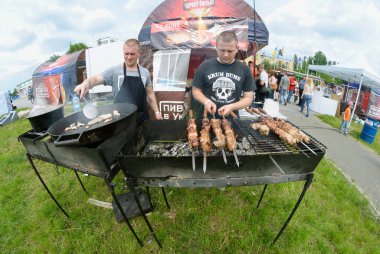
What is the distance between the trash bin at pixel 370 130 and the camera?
305 inches

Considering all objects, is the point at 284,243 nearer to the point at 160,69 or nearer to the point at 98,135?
the point at 98,135

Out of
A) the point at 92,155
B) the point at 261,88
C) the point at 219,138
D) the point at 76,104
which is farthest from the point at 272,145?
the point at 76,104

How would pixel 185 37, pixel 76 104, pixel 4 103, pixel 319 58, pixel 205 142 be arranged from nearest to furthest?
pixel 205 142
pixel 185 37
pixel 76 104
pixel 4 103
pixel 319 58

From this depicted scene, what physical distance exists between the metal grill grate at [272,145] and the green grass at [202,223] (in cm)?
136

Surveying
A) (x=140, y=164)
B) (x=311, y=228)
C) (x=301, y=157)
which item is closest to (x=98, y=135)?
(x=140, y=164)

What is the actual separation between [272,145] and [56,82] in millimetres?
15285

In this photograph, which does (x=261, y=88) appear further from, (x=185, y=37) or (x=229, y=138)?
(x=229, y=138)

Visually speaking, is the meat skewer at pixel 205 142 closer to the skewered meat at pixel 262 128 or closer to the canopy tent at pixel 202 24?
the skewered meat at pixel 262 128

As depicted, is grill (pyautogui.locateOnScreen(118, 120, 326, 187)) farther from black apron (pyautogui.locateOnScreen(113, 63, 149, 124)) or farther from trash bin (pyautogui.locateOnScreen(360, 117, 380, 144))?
trash bin (pyautogui.locateOnScreen(360, 117, 380, 144))

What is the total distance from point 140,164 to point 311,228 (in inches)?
113

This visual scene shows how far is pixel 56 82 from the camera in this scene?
43.6 ft

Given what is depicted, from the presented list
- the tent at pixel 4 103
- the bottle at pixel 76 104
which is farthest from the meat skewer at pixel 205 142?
the tent at pixel 4 103

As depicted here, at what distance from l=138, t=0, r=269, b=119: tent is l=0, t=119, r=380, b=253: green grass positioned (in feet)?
11.5

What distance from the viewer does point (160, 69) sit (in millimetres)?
6594
